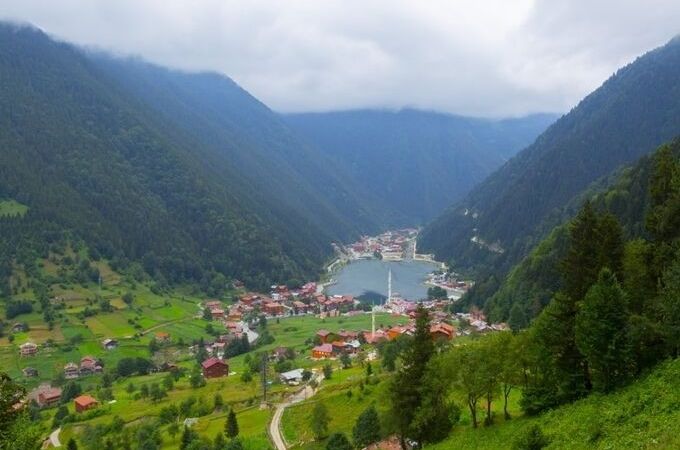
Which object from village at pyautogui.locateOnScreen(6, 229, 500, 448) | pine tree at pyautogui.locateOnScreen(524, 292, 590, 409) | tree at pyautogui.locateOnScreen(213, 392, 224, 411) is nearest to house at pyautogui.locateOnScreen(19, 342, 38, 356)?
village at pyautogui.locateOnScreen(6, 229, 500, 448)

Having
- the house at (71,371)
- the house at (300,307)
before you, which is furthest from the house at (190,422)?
the house at (300,307)

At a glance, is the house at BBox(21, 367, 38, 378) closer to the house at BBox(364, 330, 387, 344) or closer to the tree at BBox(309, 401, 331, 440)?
the house at BBox(364, 330, 387, 344)

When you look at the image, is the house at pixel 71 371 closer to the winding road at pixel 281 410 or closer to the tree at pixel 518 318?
the winding road at pixel 281 410

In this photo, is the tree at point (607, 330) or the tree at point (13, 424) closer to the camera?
the tree at point (13, 424)

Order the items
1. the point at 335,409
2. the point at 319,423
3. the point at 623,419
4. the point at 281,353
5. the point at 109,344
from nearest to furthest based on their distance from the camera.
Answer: the point at 623,419 → the point at 319,423 → the point at 335,409 → the point at 281,353 → the point at 109,344

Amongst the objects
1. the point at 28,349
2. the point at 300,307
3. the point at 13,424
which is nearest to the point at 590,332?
the point at 13,424

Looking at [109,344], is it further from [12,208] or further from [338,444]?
[338,444]
